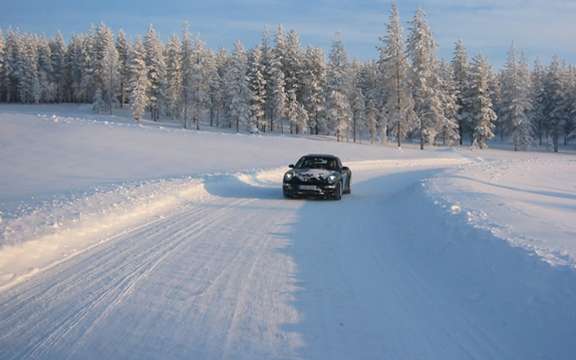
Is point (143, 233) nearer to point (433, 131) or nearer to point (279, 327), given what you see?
point (279, 327)

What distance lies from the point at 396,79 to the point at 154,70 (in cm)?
3963

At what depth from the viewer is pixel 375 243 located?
909cm

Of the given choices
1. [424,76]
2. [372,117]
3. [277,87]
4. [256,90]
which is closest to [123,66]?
[256,90]

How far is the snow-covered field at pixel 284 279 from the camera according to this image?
4.47m

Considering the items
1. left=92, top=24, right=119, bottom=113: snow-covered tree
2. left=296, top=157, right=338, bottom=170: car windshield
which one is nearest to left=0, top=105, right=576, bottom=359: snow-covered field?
left=296, top=157, right=338, bottom=170: car windshield

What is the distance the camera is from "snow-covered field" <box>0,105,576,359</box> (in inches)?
176

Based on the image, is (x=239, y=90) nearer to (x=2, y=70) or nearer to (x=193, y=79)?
(x=193, y=79)

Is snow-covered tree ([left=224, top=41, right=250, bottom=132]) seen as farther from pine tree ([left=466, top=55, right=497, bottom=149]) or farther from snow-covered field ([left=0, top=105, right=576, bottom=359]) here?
snow-covered field ([left=0, top=105, right=576, bottom=359])

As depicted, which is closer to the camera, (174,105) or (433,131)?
(433,131)

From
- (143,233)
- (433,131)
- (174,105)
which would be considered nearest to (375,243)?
A: (143,233)

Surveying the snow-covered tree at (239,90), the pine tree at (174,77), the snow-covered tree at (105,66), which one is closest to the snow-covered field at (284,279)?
the snow-covered tree at (239,90)

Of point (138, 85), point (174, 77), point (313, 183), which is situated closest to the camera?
point (313, 183)

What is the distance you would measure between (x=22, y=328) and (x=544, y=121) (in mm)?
83982

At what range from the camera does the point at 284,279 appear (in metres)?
6.55
